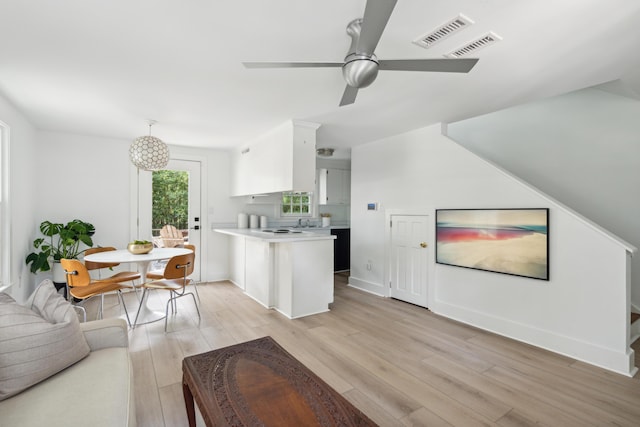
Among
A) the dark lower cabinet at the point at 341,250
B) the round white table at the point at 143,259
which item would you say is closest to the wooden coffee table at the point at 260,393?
the round white table at the point at 143,259

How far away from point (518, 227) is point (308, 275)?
2.33m

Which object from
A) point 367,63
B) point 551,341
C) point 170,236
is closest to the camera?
point 367,63

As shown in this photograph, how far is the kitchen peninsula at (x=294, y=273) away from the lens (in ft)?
11.8

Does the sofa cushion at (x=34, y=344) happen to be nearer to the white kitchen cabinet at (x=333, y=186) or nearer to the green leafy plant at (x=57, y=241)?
the green leafy plant at (x=57, y=241)

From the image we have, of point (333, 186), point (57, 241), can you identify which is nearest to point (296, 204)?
point (333, 186)

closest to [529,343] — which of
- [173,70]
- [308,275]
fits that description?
[308,275]

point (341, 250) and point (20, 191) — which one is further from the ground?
point (20, 191)

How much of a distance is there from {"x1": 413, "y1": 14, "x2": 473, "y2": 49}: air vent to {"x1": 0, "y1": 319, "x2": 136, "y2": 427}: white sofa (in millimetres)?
2512

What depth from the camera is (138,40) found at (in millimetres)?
1975

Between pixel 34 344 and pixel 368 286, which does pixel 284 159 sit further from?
pixel 34 344

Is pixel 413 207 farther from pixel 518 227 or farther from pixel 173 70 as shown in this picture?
pixel 173 70

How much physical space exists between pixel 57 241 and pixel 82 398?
3.96 metres

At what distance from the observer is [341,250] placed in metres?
6.42

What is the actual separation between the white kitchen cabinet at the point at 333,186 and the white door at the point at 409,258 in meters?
2.32
